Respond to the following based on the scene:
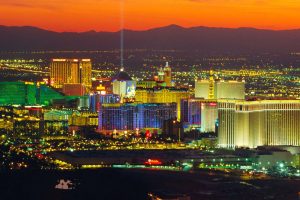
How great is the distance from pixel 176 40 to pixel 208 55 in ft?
20.9

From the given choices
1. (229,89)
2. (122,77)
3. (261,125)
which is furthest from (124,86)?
(261,125)

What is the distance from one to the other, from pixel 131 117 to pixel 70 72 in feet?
71.8

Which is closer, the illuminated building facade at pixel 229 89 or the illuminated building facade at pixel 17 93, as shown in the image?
the illuminated building facade at pixel 229 89

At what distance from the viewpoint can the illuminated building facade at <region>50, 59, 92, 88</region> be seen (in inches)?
4237

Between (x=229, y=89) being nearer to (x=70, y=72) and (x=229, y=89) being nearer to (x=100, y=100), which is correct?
(x=100, y=100)

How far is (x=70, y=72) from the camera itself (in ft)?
355

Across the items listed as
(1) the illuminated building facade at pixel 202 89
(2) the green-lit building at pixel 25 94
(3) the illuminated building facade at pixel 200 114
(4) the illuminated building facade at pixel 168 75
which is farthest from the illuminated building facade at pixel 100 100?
(3) the illuminated building facade at pixel 200 114

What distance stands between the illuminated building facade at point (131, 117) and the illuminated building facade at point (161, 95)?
15.0ft

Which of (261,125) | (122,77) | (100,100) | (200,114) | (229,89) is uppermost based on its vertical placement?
(122,77)

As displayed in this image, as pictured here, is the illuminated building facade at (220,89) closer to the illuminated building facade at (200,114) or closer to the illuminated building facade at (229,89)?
the illuminated building facade at (229,89)

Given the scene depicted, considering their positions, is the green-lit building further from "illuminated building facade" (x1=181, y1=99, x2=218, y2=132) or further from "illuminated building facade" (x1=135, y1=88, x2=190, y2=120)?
"illuminated building facade" (x1=181, y1=99, x2=218, y2=132)

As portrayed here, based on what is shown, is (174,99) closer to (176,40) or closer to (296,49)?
(296,49)

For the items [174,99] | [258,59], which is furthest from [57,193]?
[258,59]

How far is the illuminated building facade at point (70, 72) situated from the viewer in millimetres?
107625
